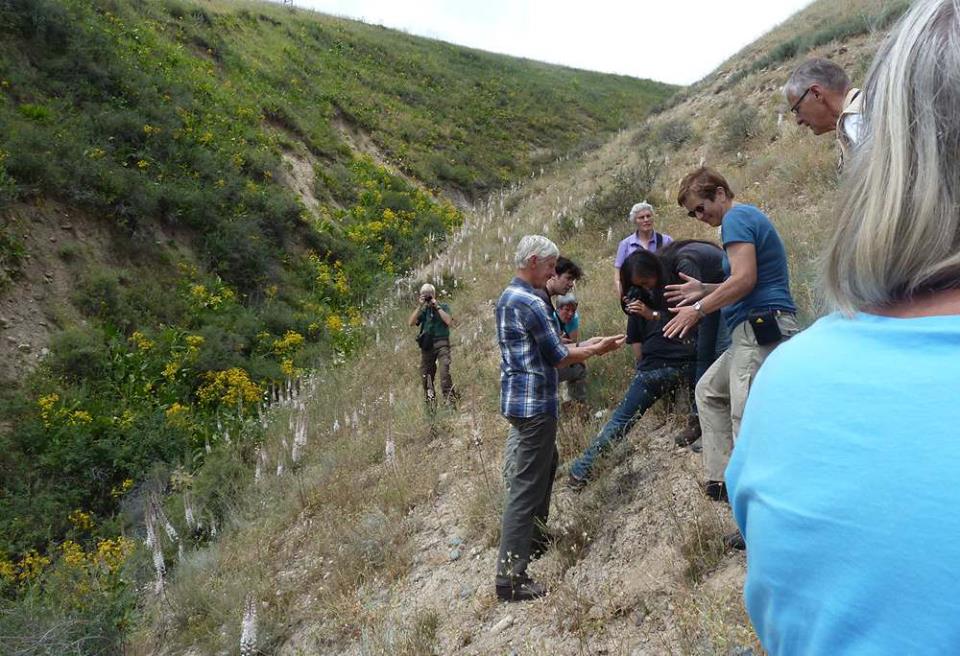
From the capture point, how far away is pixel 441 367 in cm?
770

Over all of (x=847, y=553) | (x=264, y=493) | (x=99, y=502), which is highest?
(x=847, y=553)

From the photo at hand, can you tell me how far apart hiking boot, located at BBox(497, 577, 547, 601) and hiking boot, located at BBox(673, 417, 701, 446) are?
144 cm

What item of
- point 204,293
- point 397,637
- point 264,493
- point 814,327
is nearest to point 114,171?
point 204,293

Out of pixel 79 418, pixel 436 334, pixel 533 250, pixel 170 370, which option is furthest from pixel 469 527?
pixel 170 370

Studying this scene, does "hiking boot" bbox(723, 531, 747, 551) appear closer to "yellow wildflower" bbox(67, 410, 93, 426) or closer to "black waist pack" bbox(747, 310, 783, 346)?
→ "black waist pack" bbox(747, 310, 783, 346)

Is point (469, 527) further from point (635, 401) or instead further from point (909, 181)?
point (909, 181)

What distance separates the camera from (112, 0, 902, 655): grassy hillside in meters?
3.51

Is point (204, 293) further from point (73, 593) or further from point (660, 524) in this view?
point (660, 524)

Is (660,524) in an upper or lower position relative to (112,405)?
upper

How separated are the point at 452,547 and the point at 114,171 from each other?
1109cm

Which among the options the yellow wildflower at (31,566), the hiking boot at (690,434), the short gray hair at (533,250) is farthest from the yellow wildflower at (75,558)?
the hiking boot at (690,434)

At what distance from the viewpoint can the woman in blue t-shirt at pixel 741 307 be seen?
3.31 meters

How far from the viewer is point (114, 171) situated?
1234cm

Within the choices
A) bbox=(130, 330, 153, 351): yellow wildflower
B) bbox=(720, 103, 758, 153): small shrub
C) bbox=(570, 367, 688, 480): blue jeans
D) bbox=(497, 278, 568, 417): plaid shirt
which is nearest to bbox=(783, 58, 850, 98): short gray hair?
bbox=(497, 278, 568, 417): plaid shirt
